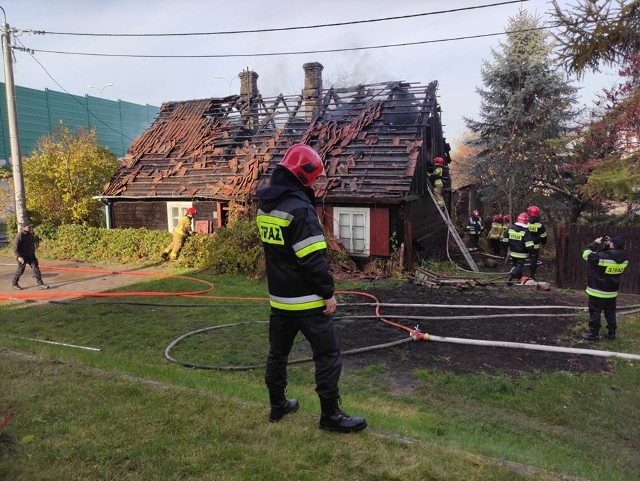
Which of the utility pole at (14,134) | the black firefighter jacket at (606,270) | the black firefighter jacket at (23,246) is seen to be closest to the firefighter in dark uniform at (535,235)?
the black firefighter jacket at (606,270)

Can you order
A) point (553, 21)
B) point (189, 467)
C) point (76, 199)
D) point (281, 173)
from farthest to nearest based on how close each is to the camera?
point (76, 199) < point (553, 21) < point (281, 173) < point (189, 467)

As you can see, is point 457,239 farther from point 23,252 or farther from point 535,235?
point 23,252

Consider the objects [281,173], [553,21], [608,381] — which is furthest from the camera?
[553,21]

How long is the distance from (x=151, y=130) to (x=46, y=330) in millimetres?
13532

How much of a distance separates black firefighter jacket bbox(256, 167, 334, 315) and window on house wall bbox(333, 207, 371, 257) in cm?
1021

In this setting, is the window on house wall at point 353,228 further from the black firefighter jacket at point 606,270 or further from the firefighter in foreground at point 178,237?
the black firefighter jacket at point 606,270

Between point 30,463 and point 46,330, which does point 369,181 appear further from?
point 30,463

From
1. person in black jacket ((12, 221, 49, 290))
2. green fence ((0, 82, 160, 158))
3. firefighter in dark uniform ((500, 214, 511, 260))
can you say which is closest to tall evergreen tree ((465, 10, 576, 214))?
firefighter in dark uniform ((500, 214, 511, 260))

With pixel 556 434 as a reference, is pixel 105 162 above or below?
above

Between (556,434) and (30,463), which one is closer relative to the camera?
(30,463)

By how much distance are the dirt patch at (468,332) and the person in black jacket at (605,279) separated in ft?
1.09

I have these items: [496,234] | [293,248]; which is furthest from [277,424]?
[496,234]

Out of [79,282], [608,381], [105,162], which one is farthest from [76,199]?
[608,381]

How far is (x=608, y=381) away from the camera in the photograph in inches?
220
